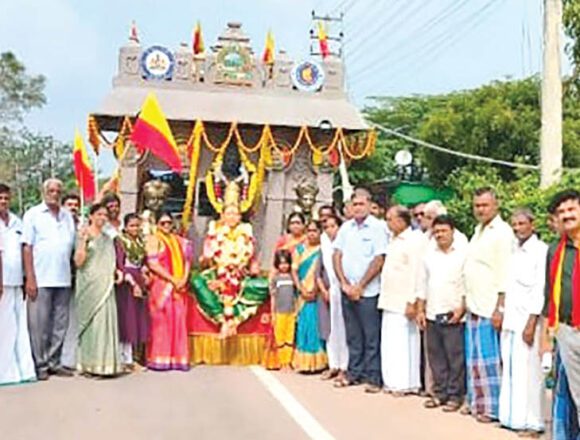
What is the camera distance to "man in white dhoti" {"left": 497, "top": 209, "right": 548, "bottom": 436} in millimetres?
6875

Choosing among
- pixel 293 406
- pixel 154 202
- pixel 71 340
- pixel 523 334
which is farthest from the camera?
pixel 154 202

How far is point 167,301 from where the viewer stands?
9.48 m

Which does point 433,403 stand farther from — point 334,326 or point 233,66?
point 233,66

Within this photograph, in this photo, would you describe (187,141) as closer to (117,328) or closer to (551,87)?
(551,87)

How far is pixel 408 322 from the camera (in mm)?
8422

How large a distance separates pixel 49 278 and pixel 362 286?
2754 mm

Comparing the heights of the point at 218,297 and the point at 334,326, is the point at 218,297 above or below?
above

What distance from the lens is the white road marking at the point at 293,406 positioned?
6795 mm

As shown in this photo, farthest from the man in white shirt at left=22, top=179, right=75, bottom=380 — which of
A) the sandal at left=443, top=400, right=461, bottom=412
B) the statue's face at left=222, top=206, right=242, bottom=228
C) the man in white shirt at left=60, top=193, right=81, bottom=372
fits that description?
the sandal at left=443, top=400, right=461, bottom=412

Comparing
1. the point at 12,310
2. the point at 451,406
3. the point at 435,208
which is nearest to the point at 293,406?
the point at 451,406

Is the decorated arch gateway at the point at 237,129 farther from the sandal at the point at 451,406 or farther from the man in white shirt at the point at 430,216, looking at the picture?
the sandal at the point at 451,406

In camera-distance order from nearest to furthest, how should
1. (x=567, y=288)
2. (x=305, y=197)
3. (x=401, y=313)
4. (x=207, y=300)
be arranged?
(x=567, y=288) → (x=401, y=313) → (x=207, y=300) → (x=305, y=197)

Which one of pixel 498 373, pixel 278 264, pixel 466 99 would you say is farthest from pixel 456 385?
pixel 466 99

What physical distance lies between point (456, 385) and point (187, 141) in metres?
8.61
